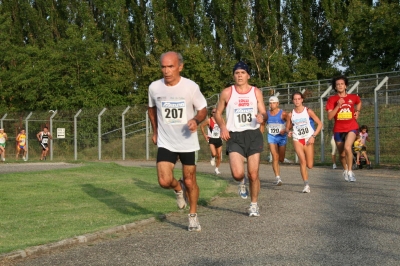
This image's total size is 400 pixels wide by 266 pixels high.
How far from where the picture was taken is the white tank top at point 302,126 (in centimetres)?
1337

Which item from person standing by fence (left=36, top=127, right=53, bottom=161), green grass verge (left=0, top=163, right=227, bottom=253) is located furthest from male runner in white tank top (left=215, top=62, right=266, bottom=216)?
person standing by fence (left=36, top=127, right=53, bottom=161)

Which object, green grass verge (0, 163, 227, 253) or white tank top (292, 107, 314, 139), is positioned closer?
green grass verge (0, 163, 227, 253)

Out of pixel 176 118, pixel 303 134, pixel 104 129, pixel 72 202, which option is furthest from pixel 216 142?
pixel 104 129

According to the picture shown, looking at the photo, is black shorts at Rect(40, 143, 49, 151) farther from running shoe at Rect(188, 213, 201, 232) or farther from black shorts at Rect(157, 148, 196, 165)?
running shoe at Rect(188, 213, 201, 232)

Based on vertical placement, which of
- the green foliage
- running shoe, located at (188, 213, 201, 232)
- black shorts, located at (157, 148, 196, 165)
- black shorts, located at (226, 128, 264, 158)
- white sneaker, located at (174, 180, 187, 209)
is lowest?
running shoe, located at (188, 213, 201, 232)

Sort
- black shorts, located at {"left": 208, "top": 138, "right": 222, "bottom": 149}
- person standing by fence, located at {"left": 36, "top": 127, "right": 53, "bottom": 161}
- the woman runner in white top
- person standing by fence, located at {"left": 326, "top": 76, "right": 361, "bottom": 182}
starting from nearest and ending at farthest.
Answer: the woman runner in white top, person standing by fence, located at {"left": 326, "top": 76, "right": 361, "bottom": 182}, black shorts, located at {"left": 208, "top": 138, "right": 222, "bottom": 149}, person standing by fence, located at {"left": 36, "top": 127, "right": 53, "bottom": 161}

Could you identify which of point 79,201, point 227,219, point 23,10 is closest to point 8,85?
point 23,10

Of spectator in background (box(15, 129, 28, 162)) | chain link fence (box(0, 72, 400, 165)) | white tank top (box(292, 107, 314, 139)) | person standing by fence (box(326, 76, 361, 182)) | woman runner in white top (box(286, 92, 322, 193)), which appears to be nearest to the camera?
woman runner in white top (box(286, 92, 322, 193))

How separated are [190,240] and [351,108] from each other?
6.98 meters

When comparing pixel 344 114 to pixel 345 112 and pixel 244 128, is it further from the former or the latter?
pixel 244 128

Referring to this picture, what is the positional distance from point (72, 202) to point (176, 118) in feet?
13.6

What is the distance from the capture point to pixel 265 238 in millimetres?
7566

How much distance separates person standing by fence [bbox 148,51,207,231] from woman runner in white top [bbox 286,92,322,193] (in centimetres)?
493

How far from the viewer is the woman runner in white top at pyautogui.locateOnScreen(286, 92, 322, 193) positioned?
517 inches
